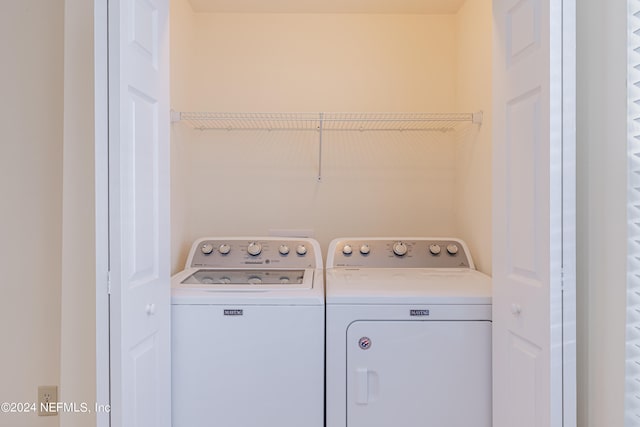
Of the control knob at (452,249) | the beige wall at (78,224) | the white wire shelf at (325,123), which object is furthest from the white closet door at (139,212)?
the control knob at (452,249)

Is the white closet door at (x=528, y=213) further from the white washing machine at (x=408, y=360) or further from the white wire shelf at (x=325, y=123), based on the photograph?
→ the white wire shelf at (x=325, y=123)

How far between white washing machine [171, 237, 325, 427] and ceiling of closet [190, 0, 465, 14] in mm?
1846

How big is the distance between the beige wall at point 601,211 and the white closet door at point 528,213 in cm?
11

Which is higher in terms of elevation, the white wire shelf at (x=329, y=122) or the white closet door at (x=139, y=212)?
the white wire shelf at (x=329, y=122)

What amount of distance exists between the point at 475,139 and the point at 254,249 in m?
1.42

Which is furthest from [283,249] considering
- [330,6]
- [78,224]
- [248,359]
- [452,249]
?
→ [330,6]

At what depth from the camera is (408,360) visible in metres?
1.68

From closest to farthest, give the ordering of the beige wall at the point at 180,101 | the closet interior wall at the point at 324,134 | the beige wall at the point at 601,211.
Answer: the beige wall at the point at 601,211
the beige wall at the point at 180,101
the closet interior wall at the point at 324,134

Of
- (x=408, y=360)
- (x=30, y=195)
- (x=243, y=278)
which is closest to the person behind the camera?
(x=408, y=360)

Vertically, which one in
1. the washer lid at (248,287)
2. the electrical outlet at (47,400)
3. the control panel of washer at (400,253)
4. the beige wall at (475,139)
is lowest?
the electrical outlet at (47,400)

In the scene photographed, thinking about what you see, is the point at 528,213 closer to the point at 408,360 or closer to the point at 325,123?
the point at 408,360

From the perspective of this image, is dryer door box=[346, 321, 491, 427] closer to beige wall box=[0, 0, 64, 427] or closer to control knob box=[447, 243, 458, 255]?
control knob box=[447, 243, 458, 255]

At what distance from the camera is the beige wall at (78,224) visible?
5.09ft

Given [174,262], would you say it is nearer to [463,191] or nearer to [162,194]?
[162,194]
